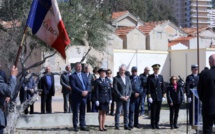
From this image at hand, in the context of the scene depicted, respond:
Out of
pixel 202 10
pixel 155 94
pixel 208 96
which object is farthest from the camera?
pixel 202 10

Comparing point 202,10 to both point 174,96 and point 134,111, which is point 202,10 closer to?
point 174,96

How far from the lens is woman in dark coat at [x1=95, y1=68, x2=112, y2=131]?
48.8ft

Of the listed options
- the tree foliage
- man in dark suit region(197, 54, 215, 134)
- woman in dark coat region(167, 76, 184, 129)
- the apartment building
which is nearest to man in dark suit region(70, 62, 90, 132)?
woman in dark coat region(167, 76, 184, 129)

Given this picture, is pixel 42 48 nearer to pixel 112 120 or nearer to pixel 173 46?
pixel 112 120

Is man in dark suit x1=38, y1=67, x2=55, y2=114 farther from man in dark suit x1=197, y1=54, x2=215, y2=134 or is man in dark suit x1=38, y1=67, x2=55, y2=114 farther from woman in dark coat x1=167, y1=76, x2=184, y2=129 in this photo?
man in dark suit x1=197, y1=54, x2=215, y2=134

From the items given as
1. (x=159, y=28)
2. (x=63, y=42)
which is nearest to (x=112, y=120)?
(x=63, y=42)

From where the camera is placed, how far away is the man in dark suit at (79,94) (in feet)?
47.8

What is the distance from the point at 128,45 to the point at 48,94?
27.2 m

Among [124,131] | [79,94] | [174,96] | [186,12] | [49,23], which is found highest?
[186,12]

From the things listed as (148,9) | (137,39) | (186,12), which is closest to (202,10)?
(186,12)

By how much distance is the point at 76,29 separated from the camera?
14.6 meters

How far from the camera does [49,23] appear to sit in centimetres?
1078

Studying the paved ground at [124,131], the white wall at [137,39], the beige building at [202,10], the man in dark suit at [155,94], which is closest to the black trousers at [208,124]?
the paved ground at [124,131]

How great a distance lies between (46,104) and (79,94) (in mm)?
3853
